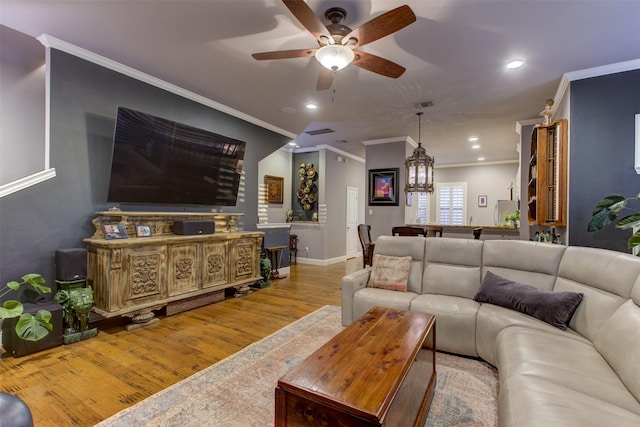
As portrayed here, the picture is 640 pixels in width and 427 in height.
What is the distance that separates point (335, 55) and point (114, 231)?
2.81 metres

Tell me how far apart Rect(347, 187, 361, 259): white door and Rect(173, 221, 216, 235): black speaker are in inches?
186

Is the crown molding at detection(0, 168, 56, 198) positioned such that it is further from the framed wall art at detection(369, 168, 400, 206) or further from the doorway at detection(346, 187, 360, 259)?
the doorway at detection(346, 187, 360, 259)

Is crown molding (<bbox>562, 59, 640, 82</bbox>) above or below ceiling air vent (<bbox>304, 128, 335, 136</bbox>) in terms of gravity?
below

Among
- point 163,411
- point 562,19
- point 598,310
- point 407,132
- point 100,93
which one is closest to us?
point 163,411

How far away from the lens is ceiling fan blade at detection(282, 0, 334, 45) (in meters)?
1.79

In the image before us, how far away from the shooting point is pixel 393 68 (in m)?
2.44

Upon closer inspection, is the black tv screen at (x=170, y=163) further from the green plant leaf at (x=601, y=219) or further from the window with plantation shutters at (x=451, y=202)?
the window with plantation shutters at (x=451, y=202)

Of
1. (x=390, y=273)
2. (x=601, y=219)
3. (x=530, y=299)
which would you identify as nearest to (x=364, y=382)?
(x=530, y=299)

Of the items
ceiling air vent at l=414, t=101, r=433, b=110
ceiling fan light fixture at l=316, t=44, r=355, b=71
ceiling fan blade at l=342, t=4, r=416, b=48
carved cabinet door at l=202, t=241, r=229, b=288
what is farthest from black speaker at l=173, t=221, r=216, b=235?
ceiling air vent at l=414, t=101, r=433, b=110

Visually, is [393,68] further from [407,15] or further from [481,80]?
[481,80]

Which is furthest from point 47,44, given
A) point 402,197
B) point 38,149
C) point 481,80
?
point 402,197

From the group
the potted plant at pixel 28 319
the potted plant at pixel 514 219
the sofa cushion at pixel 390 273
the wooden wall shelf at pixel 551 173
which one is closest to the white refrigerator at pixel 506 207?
the potted plant at pixel 514 219

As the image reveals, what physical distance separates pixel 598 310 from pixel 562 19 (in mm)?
2254

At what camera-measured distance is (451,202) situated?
9500mm
